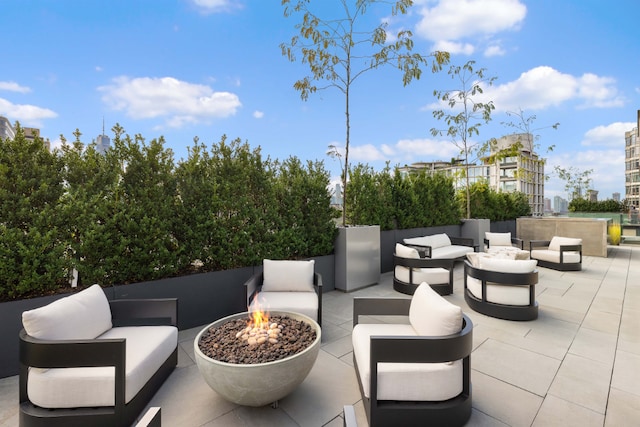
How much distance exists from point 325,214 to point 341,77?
2936mm

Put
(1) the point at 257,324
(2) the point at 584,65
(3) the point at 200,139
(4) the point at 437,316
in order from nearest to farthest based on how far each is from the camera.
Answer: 1. (4) the point at 437,316
2. (1) the point at 257,324
3. (3) the point at 200,139
4. (2) the point at 584,65

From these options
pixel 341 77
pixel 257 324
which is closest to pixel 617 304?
pixel 257 324

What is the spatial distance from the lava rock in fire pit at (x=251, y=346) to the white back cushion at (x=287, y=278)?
1236mm

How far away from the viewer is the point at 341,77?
5926 millimetres

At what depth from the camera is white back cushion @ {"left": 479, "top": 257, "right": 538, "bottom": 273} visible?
12.9 ft

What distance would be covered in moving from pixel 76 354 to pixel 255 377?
116cm

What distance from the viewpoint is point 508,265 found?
13.1 ft

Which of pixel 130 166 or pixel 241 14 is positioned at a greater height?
pixel 241 14

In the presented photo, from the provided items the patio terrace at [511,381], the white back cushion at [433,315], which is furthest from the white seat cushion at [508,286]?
the white back cushion at [433,315]

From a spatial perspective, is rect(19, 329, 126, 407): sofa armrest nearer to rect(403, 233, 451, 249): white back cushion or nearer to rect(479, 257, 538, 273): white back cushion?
rect(479, 257, 538, 273): white back cushion

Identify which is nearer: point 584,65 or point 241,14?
point 241,14

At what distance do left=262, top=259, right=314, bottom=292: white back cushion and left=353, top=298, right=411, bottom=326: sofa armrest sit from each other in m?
1.16

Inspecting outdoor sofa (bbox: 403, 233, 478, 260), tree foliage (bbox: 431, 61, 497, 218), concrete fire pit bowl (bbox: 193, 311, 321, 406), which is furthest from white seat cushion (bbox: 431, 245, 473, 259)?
concrete fire pit bowl (bbox: 193, 311, 321, 406)

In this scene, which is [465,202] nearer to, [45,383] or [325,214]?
[325,214]
